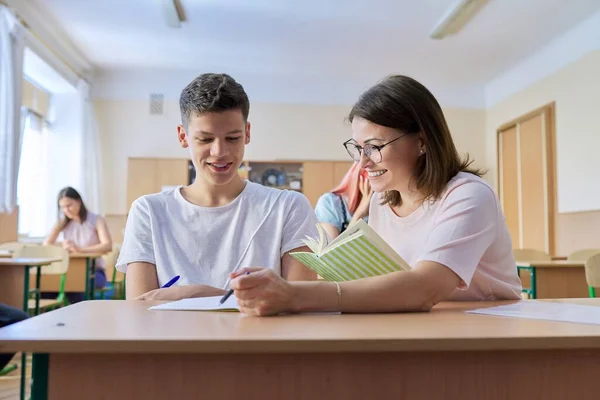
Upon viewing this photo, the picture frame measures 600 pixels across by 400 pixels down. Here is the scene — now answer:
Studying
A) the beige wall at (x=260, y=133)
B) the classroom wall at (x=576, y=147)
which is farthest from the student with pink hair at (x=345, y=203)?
the beige wall at (x=260, y=133)

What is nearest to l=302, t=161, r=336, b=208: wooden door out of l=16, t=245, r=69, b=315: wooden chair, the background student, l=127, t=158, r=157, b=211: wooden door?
l=127, t=158, r=157, b=211: wooden door

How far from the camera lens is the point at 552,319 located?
0.95 meters

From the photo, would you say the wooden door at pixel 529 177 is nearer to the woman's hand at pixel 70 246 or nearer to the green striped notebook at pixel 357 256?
the woman's hand at pixel 70 246

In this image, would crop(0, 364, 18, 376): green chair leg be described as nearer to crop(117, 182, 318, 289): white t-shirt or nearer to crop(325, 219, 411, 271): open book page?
crop(117, 182, 318, 289): white t-shirt

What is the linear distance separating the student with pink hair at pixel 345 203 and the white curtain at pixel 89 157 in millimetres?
5353

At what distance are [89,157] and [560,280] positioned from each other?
237 inches

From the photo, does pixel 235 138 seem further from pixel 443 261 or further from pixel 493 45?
pixel 493 45

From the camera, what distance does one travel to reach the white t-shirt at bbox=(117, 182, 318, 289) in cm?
154

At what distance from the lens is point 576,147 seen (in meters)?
5.99

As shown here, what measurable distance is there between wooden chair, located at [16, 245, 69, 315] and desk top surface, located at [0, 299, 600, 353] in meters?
3.23

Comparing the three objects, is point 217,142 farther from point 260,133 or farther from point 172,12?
point 260,133

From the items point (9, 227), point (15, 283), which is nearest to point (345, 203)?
point (15, 283)

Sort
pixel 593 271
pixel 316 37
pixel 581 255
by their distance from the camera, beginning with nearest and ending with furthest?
1. pixel 593 271
2. pixel 581 255
3. pixel 316 37

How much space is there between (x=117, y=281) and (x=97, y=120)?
2577 millimetres
